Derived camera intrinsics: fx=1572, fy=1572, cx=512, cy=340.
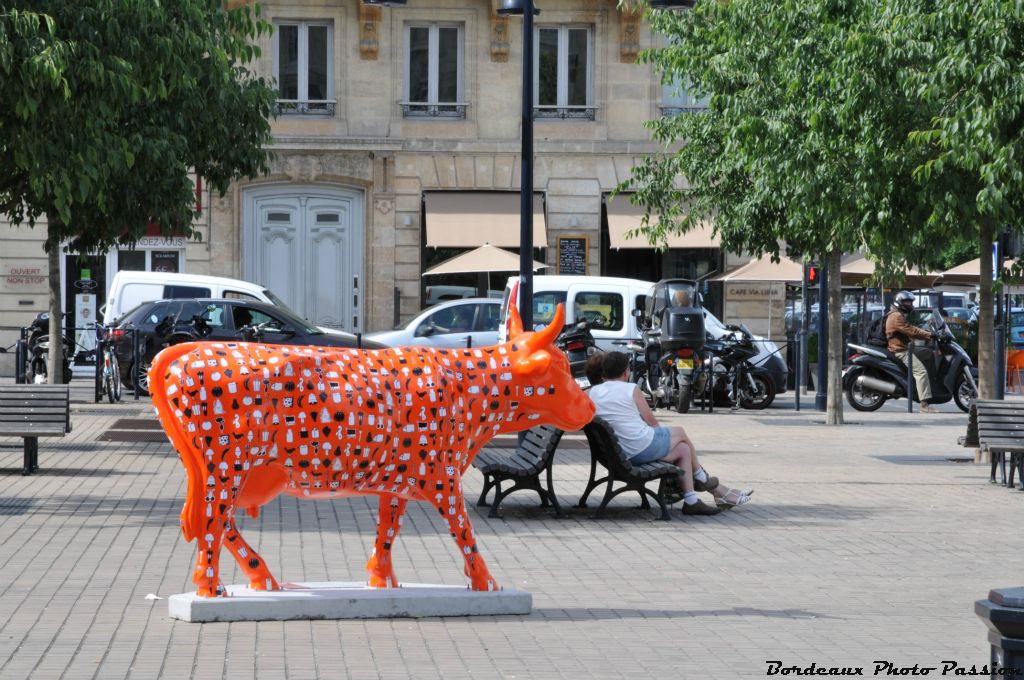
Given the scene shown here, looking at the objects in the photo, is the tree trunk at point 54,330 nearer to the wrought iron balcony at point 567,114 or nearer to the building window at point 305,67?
the building window at point 305,67

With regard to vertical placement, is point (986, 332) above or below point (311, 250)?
below

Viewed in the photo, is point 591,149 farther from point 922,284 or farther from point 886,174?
point 886,174

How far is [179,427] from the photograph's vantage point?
293 inches

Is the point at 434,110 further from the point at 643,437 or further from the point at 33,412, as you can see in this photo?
the point at 643,437

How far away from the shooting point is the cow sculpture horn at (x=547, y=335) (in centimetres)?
804

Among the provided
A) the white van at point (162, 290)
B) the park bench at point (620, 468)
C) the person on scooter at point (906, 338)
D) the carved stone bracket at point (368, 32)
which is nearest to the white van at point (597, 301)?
the person on scooter at point (906, 338)

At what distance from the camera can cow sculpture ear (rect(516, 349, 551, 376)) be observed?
8117 mm

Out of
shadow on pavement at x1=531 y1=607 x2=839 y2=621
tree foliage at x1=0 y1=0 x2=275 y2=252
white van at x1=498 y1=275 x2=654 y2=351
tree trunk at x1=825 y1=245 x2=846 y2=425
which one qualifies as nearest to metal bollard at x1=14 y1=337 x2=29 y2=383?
tree foliage at x1=0 y1=0 x2=275 y2=252

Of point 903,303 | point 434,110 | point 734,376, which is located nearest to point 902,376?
point 903,303

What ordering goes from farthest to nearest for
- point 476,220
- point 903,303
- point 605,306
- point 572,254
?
point 572,254, point 476,220, point 605,306, point 903,303

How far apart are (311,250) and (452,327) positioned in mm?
8363

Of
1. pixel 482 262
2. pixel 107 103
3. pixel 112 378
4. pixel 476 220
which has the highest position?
pixel 107 103

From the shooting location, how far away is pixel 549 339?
26.7 ft

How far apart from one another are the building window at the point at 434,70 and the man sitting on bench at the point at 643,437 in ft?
69.1
